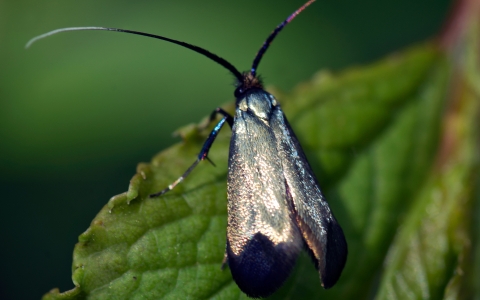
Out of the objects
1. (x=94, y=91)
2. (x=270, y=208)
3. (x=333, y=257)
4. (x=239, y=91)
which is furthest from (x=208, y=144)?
(x=94, y=91)

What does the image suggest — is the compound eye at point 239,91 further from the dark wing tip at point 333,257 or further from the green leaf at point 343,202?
the dark wing tip at point 333,257

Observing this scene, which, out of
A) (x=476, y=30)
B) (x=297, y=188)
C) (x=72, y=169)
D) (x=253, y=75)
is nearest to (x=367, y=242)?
(x=297, y=188)

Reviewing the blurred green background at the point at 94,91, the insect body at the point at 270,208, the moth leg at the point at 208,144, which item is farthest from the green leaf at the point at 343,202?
the blurred green background at the point at 94,91

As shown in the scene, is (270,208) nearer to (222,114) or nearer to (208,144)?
(208,144)

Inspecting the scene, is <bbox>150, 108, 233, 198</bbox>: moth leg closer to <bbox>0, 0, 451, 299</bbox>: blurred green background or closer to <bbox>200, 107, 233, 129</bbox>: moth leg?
<bbox>200, 107, 233, 129</bbox>: moth leg

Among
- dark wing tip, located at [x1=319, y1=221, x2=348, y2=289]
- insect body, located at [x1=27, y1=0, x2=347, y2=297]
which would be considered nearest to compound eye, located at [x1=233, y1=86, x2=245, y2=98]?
insect body, located at [x1=27, y1=0, x2=347, y2=297]

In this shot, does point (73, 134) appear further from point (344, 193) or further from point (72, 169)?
point (344, 193)
